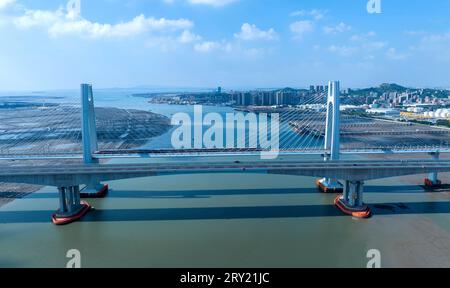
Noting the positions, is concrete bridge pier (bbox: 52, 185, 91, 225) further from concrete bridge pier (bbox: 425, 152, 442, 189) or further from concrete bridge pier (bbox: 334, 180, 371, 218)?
concrete bridge pier (bbox: 425, 152, 442, 189)

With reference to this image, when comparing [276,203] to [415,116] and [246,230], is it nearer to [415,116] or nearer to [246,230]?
[246,230]

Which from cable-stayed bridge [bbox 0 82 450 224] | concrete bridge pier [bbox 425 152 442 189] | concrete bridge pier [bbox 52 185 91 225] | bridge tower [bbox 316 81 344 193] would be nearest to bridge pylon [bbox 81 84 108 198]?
cable-stayed bridge [bbox 0 82 450 224]

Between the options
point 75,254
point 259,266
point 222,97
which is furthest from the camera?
point 222,97

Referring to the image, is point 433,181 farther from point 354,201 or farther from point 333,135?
point 354,201

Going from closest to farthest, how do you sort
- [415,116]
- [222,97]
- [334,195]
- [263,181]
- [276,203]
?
[276,203] → [334,195] → [263,181] → [415,116] → [222,97]

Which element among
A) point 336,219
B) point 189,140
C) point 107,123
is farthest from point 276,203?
point 107,123

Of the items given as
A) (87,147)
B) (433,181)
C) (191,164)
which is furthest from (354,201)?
(87,147)
